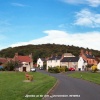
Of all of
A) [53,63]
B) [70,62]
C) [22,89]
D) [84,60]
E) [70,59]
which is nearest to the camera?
[22,89]

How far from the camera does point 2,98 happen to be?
2595 centimetres

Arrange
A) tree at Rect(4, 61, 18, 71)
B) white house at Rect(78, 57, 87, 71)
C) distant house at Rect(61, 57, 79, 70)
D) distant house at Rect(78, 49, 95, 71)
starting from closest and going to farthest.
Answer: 1. tree at Rect(4, 61, 18, 71)
2. white house at Rect(78, 57, 87, 71)
3. distant house at Rect(78, 49, 95, 71)
4. distant house at Rect(61, 57, 79, 70)

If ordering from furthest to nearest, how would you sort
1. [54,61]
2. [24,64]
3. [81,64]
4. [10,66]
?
[54,61]
[81,64]
[24,64]
[10,66]

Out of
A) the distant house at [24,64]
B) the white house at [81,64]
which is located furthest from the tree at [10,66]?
the white house at [81,64]

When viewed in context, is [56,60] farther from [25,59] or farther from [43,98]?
[43,98]

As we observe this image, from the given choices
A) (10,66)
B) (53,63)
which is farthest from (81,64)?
(10,66)

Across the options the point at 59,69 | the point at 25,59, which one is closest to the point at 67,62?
the point at 25,59

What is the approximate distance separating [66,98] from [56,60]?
404 ft

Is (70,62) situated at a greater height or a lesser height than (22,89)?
greater

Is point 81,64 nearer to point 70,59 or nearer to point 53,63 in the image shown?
point 70,59

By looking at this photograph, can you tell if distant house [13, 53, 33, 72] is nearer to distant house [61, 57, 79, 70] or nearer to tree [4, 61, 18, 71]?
tree [4, 61, 18, 71]

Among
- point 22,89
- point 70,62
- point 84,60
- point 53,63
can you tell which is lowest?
point 22,89

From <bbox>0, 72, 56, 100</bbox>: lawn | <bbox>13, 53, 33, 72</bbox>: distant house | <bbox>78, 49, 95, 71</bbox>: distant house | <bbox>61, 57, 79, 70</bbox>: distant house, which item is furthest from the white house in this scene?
<bbox>0, 72, 56, 100</bbox>: lawn

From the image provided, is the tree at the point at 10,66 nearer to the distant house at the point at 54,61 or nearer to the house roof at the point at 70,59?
the house roof at the point at 70,59
